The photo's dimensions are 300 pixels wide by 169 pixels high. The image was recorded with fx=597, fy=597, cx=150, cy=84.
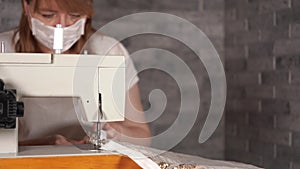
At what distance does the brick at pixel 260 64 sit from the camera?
3.57 metres

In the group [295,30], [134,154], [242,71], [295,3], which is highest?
[295,3]

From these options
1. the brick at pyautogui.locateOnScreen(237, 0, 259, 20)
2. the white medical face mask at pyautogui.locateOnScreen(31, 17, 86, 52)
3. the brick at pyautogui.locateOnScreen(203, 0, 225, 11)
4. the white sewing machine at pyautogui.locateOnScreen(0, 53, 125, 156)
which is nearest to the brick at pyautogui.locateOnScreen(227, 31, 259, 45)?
the brick at pyautogui.locateOnScreen(237, 0, 259, 20)

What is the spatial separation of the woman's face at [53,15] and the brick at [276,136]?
148 centimetres

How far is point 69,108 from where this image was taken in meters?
2.66

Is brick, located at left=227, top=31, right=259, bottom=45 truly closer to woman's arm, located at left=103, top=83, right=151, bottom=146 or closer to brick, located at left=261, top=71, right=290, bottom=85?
→ brick, located at left=261, top=71, right=290, bottom=85

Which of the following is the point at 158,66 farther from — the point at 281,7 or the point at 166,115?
the point at 281,7

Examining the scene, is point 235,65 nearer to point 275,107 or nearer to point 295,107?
point 275,107

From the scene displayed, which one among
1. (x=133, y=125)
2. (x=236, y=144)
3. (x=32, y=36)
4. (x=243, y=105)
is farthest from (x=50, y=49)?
(x=236, y=144)

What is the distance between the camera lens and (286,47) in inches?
133

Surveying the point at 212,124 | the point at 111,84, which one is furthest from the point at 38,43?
the point at 212,124

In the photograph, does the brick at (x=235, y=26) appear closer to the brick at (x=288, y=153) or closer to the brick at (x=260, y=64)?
the brick at (x=260, y=64)

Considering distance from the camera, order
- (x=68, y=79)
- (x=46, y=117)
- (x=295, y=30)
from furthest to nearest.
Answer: (x=295, y=30) < (x=46, y=117) < (x=68, y=79)

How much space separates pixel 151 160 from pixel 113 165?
0.46 ft

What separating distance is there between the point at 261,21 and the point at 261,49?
172 millimetres
